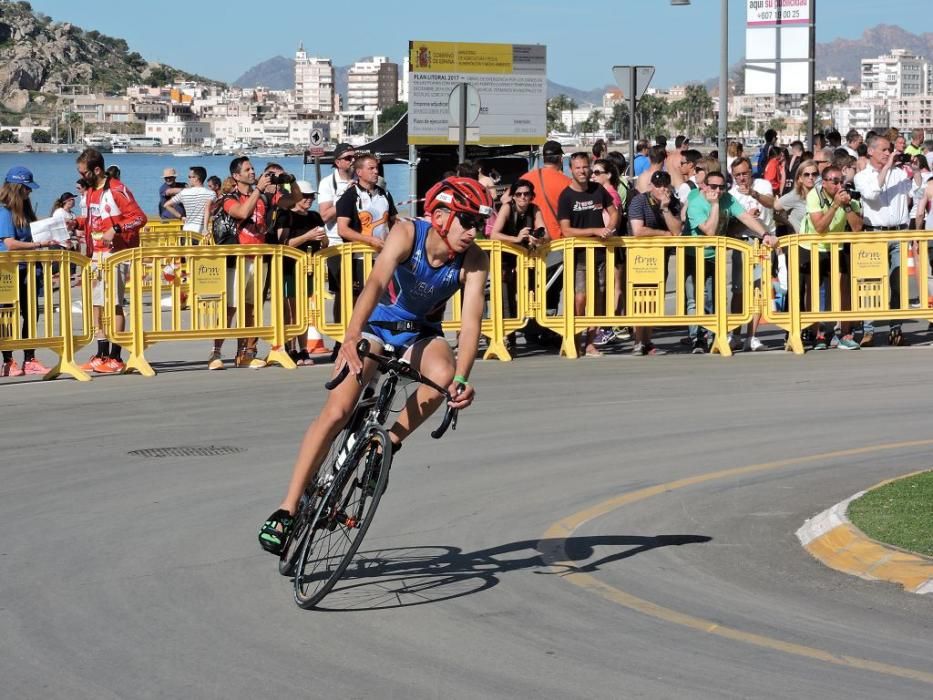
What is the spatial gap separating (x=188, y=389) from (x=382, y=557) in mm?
7379

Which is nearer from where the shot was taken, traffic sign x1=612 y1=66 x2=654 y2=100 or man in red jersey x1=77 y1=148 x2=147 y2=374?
man in red jersey x1=77 y1=148 x2=147 y2=374

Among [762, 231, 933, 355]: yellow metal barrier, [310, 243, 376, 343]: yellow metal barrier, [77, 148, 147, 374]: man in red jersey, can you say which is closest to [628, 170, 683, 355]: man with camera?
[762, 231, 933, 355]: yellow metal barrier

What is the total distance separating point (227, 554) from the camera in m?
8.52

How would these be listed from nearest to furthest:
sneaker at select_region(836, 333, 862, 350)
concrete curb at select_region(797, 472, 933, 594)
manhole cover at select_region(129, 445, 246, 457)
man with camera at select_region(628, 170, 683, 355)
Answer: concrete curb at select_region(797, 472, 933, 594) < manhole cover at select_region(129, 445, 246, 457) < man with camera at select_region(628, 170, 683, 355) < sneaker at select_region(836, 333, 862, 350)

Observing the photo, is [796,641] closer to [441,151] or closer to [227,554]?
[227,554]

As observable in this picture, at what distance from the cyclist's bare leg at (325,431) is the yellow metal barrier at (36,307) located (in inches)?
347

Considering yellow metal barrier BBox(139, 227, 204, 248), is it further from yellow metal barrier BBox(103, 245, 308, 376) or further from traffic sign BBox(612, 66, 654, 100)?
yellow metal barrier BBox(103, 245, 308, 376)

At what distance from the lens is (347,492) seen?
24.4 feet

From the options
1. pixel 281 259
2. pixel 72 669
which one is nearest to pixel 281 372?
pixel 281 259

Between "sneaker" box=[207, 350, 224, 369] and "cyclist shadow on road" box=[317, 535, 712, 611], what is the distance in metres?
8.56

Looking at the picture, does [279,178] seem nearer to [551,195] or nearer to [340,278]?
[340,278]

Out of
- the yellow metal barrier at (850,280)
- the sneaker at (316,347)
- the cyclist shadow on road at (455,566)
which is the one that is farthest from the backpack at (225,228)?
the cyclist shadow on road at (455,566)

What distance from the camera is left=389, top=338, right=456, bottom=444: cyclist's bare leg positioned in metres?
7.64

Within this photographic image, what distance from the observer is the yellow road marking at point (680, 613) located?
6.44 m
